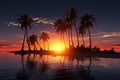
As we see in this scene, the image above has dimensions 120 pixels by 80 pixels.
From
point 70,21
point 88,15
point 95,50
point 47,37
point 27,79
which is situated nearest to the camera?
point 27,79

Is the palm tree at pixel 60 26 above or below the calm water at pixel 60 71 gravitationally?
above

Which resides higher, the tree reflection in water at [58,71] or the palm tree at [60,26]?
the palm tree at [60,26]

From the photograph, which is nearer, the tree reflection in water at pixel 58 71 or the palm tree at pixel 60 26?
the tree reflection in water at pixel 58 71

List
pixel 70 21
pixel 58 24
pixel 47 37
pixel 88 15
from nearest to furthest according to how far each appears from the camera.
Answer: pixel 88 15, pixel 70 21, pixel 58 24, pixel 47 37

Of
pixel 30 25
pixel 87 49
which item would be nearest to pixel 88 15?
pixel 87 49

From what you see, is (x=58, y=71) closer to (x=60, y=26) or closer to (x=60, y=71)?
(x=60, y=71)

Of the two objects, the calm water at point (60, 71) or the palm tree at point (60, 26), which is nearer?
the calm water at point (60, 71)

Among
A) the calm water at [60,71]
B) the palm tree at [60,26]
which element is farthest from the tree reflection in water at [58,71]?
the palm tree at [60,26]

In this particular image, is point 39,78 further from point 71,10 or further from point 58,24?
point 58,24

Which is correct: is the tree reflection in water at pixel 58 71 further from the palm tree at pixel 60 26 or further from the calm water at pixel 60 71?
the palm tree at pixel 60 26

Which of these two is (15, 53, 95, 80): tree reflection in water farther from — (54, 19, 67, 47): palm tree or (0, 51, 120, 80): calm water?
(54, 19, 67, 47): palm tree

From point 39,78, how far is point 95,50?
166 ft

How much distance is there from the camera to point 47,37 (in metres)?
118

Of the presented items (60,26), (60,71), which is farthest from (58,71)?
(60,26)
